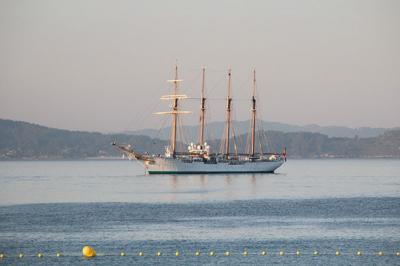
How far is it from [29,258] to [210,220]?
99.7 feet

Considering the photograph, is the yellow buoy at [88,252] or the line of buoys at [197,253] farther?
the line of buoys at [197,253]

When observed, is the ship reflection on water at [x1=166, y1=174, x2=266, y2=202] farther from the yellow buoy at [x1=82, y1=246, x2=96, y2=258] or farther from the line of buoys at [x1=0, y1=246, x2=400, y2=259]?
the yellow buoy at [x1=82, y1=246, x2=96, y2=258]

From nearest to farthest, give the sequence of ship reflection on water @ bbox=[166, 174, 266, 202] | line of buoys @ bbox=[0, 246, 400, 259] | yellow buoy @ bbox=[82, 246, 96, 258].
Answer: yellow buoy @ bbox=[82, 246, 96, 258] → line of buoys @ bbox=[0, 246, 400, 259] → ship reflection on water @ bbox=[166, 174, 266, 202]

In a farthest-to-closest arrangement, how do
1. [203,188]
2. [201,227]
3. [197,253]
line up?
[203,188], [201,227], [197,253]

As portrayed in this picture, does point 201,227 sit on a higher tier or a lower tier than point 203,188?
lower

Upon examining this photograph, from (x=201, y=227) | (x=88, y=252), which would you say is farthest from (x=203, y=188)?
(x=88, y=252)

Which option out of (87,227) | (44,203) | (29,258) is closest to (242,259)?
(29,258)

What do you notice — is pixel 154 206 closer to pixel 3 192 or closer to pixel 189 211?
pixel 189 211

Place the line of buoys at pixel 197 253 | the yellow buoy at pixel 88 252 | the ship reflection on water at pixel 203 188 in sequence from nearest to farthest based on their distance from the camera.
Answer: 1. the yellow buoy at pixel 88 252
2. the line of buoys at pixel 197 253
3. the ship reflection on water at pixel 203 188

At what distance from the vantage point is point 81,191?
149500 mm

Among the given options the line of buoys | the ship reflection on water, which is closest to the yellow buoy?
the line of buoys

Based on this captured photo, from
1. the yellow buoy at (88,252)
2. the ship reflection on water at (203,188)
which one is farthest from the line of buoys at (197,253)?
the ship reflection on water at (203,188)

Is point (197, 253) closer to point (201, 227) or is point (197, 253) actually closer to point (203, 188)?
point (201, 227)

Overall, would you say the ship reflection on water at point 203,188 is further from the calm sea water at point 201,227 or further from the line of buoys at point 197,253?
the line of buoys at point 197,253
